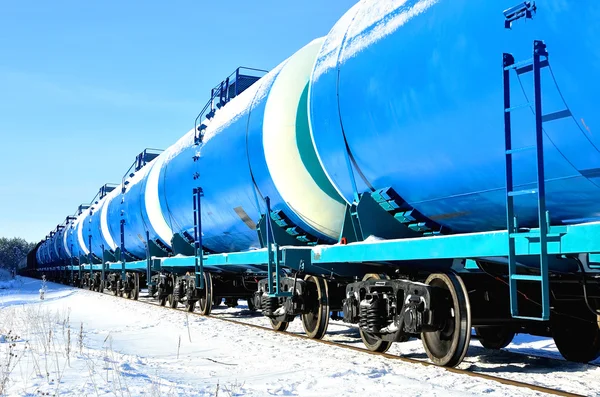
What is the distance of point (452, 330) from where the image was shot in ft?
21.7

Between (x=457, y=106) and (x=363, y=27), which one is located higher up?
(x=363, y=27)

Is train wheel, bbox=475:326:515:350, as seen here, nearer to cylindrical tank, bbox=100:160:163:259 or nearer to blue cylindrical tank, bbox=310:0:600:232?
blue cylindrical tank, bbox=310:0:600:232

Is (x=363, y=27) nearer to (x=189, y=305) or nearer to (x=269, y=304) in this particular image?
(x=269, y=304)

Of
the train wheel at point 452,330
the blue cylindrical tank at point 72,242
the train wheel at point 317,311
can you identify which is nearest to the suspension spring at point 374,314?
the train wheel at point 452,330

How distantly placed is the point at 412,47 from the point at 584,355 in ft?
13.5

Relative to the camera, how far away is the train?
4.56 m

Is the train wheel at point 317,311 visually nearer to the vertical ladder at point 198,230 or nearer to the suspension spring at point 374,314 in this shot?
the suspension spring at point 374,314

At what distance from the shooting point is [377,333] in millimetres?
7070

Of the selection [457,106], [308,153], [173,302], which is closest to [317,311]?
[308,153]

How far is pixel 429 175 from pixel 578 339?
9.68ft

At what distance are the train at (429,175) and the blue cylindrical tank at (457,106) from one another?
0.05ft

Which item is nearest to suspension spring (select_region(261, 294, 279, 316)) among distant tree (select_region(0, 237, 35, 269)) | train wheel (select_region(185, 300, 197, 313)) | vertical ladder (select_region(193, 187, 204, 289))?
vertical ladder (select_region(193, 187, 204, 289))

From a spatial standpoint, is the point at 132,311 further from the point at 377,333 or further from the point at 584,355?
the point at 584,355

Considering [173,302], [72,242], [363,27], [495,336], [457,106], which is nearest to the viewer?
[457,106]
